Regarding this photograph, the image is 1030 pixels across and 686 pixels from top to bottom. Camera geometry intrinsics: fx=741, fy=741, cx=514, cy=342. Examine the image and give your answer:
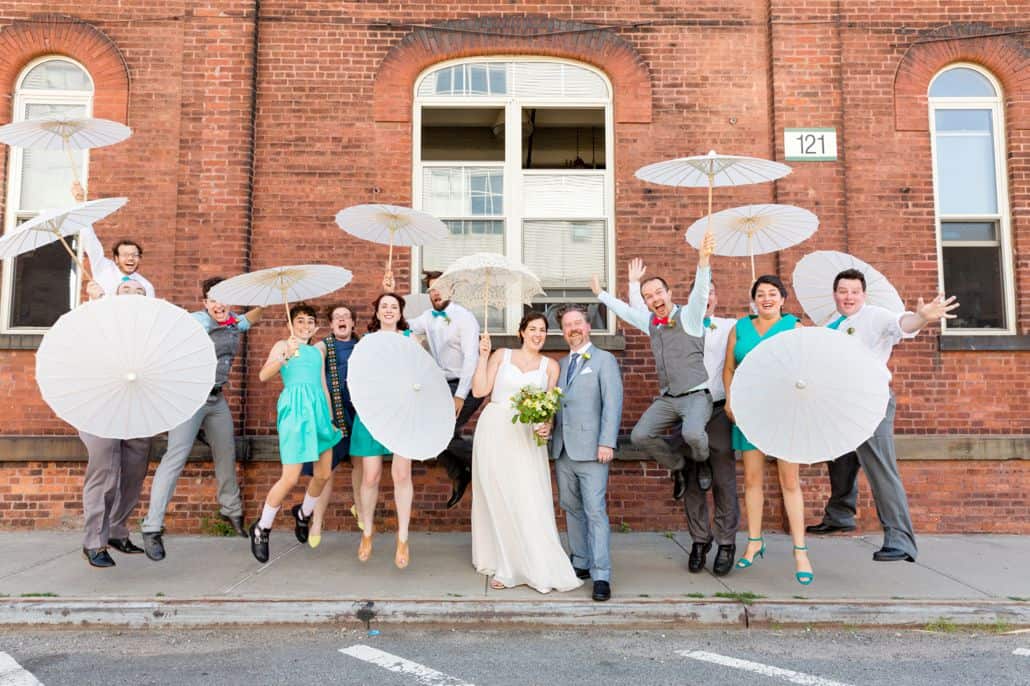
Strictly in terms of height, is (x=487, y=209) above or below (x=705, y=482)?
above

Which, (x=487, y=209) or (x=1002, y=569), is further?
(x=487, y=209)

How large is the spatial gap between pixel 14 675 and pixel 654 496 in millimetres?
5288

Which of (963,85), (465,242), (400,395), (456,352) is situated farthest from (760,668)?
(963,85)

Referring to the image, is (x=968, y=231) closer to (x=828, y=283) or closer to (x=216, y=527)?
(x=828, y=283)

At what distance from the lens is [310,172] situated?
7680 mm

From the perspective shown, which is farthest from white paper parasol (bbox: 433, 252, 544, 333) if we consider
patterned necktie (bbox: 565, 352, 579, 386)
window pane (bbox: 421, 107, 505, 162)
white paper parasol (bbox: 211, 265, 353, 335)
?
window pane (bbox: 421, 107, 505, 162)

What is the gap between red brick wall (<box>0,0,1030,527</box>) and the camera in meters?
7.50

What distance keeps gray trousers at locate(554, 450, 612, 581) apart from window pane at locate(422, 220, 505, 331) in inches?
120

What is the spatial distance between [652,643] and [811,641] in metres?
1.01

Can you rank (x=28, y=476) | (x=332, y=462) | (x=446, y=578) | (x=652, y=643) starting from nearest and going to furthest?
(x=652, y=643) < (x=446, y=578) < (x=332, y=462) < (x=28, y=476)

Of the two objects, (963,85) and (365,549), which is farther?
(963,85)

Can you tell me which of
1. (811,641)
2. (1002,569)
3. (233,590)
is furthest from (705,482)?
(233,590)

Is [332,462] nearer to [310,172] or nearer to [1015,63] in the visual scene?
[310,172]

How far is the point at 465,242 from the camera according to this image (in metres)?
7.92
